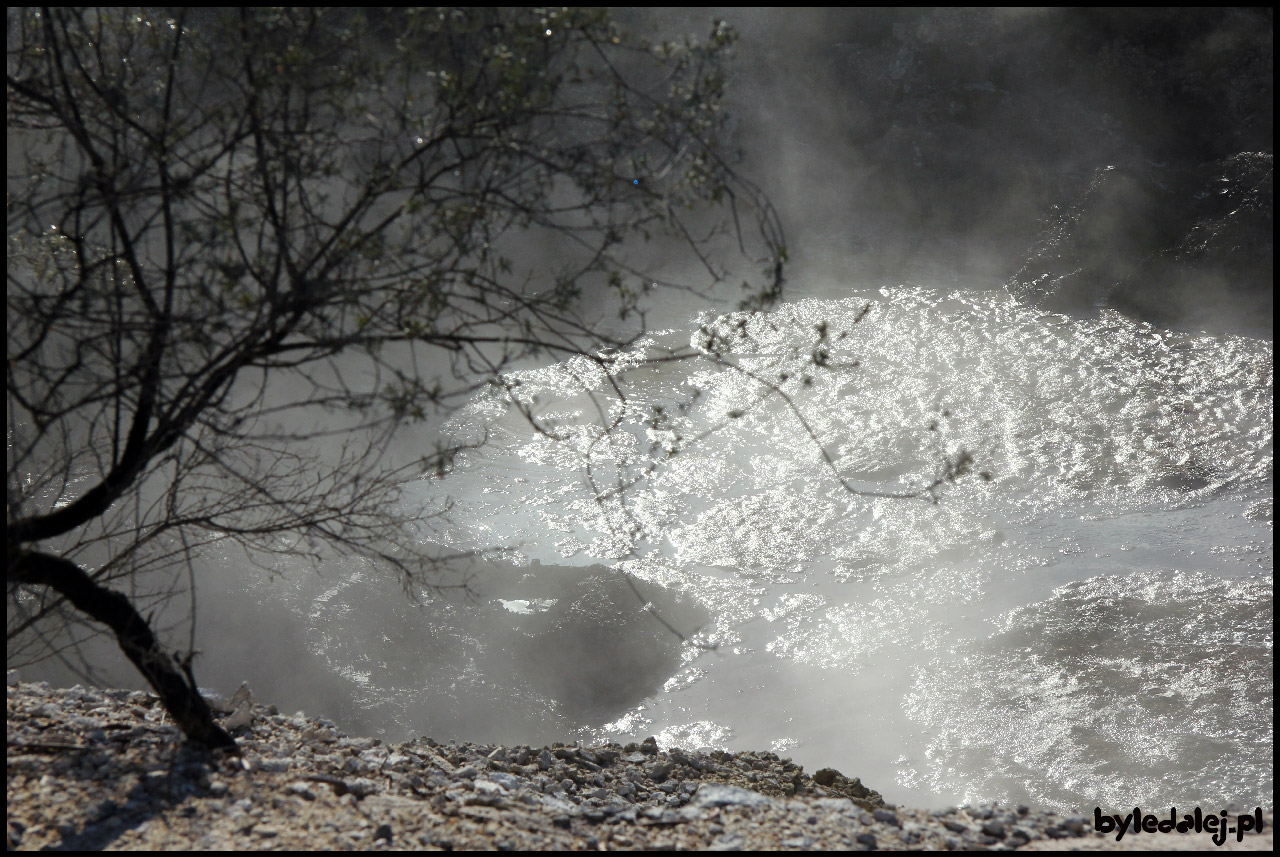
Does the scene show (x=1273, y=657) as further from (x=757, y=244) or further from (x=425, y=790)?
(x=757, y=244)

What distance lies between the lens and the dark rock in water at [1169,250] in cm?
932

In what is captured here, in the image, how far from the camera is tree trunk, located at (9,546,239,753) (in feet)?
9.37

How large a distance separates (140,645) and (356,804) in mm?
900

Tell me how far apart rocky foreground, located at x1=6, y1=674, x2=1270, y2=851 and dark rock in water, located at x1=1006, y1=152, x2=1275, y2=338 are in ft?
25.2

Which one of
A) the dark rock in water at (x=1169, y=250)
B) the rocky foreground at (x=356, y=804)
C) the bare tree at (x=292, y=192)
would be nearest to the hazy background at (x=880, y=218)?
the dark rock in water at (x=1169, y=250)

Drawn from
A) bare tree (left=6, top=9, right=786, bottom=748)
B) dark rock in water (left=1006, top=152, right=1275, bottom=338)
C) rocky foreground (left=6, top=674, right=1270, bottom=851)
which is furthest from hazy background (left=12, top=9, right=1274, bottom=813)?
bare tree (left=6, top=9, right=786, bottom=748)

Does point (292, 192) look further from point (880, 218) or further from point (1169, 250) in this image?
point (880, 218)

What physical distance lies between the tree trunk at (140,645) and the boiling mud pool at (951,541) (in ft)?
6.14

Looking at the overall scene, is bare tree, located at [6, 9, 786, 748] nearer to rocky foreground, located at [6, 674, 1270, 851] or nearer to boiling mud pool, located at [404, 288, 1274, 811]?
rocky foreground, located at [6, 674, 1270, 851]

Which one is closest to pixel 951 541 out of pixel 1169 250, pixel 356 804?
pixel 1169 250

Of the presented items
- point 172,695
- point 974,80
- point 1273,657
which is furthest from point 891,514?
point 974,80

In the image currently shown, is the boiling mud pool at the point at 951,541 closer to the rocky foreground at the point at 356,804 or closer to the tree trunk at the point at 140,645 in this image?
the rocky foreground at the point at 356,804

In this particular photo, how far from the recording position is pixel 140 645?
9.97 ft

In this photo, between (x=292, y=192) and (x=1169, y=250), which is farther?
(x=1169, y=250)
